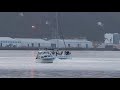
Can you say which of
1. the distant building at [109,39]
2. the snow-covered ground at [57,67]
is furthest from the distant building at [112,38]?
the snow-covered ground at [57,67]

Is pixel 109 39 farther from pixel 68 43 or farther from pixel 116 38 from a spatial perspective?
pixel 68 43

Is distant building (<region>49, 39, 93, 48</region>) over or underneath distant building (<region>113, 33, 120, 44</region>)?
underneath

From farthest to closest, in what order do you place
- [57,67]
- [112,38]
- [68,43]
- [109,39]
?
[68,43], [109,39], [112,38], [57,67]

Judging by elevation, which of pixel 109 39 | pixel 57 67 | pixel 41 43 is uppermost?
pixel 109 39

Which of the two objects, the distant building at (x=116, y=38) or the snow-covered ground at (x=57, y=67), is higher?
the distant building at (x=116, y=38)

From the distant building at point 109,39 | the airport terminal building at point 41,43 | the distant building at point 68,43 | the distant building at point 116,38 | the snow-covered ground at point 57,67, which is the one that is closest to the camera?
the snow-covered ground at point 57,67

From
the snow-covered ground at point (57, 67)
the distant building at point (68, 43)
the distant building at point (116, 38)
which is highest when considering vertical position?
the distant building at point (116, 38)

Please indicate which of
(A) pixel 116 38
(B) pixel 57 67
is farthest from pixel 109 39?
(B) pixel 57 67

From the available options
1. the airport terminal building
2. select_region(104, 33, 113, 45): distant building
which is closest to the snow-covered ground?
select_region(104, 33, 113, 45): distant building

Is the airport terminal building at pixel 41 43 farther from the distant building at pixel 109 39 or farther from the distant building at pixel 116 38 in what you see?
the distant building at pixel 116 38

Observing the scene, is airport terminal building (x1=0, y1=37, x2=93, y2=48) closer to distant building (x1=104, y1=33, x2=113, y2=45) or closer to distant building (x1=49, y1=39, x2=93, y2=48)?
distant building (x1=49, y1=39, x2=93, y2=48)
